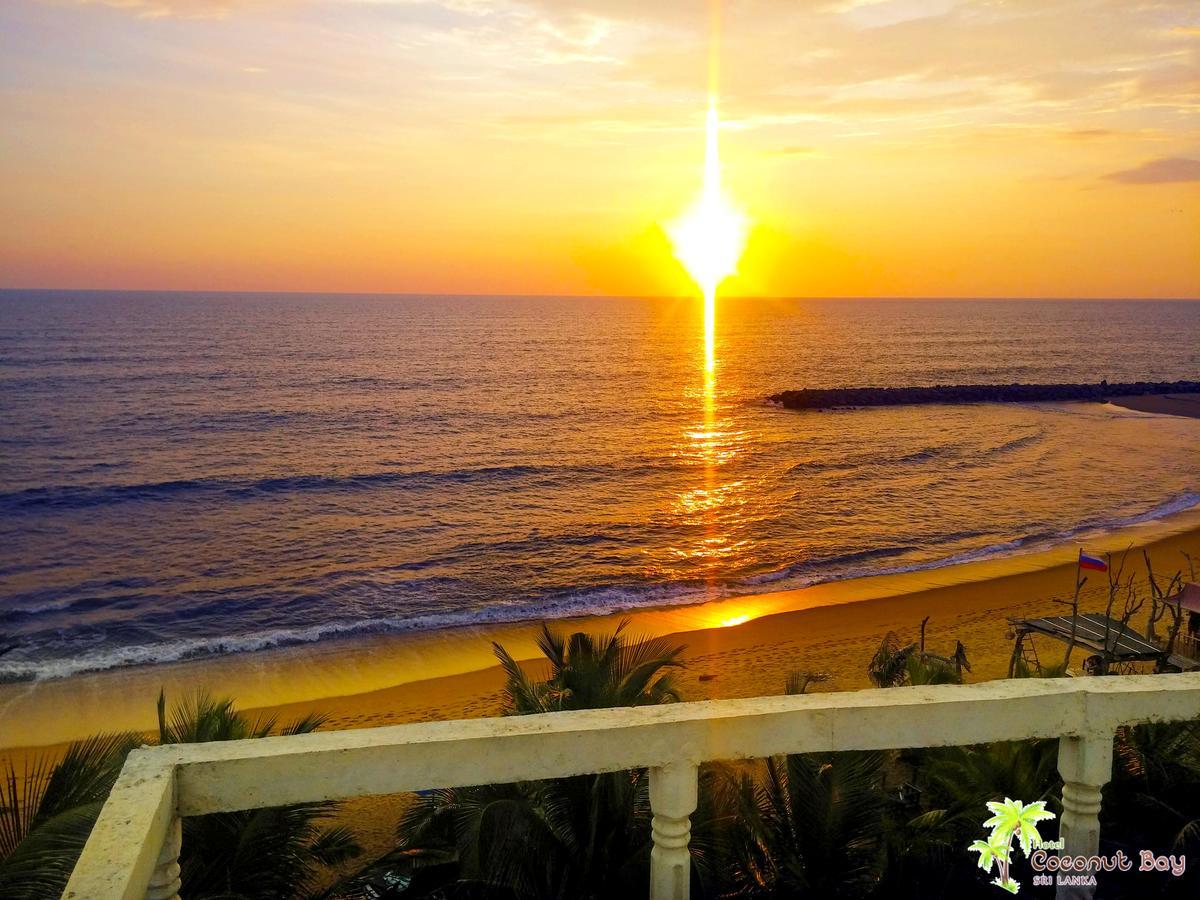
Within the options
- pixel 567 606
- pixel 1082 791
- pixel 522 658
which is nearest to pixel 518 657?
pixel 522 658

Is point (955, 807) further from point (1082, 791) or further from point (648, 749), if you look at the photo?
point (648, 749)

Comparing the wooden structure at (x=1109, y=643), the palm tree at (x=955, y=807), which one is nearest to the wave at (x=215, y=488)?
the wooden structure at (x=1109, y=643)

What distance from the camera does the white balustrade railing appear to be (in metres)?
2.89

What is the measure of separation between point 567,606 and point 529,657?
317 cm

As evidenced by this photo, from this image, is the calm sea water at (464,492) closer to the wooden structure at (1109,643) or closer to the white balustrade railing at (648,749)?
the wooden structure at (1109,643)

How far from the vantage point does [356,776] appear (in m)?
2.99

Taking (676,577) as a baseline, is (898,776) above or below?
above

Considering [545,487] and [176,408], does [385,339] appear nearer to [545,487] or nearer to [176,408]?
[176,408]

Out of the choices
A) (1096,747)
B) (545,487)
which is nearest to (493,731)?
(1096,747)

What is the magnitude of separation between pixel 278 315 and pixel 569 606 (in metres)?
148

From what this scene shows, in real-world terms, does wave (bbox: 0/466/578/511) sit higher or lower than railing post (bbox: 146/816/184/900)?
lower

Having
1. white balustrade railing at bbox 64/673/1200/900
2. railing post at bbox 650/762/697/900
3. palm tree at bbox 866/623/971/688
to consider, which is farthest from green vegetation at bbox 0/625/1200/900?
palm tree at bbox 866/623/971/688

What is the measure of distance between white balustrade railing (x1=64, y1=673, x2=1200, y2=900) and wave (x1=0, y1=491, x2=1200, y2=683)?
1608 centimetres

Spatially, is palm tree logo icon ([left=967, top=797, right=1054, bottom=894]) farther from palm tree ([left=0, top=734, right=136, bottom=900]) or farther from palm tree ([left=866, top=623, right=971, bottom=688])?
palm tree ([left=866, top=623, right=971, bottom=688])
